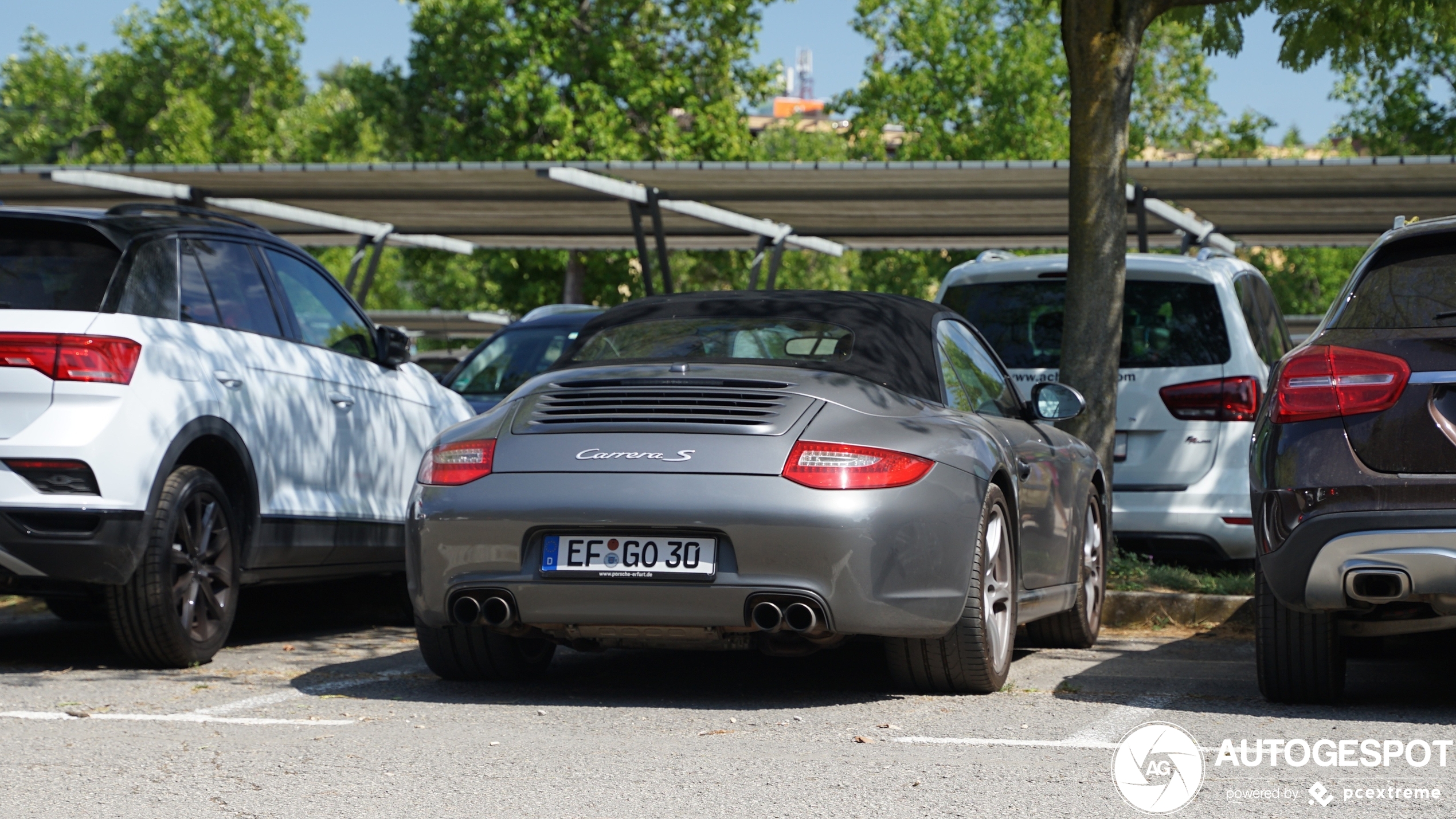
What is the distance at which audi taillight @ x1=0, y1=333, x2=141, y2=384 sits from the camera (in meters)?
6.19

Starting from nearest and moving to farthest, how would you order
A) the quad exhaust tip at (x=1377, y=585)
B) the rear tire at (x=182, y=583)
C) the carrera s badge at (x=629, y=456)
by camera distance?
the quad exhaust tip at (x=1377, y=585), the carrera s badge at (x=629, y=456), the rear tire at (x=182, y=583)

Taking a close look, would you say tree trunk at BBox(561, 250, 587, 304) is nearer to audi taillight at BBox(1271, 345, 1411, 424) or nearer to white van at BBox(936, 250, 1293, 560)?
white van at BBox(936, 250, 1293, 560)

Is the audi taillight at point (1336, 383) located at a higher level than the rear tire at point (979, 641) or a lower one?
higher

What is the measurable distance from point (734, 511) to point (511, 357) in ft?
22.0

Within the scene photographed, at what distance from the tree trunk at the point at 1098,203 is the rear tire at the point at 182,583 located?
4.45 metres

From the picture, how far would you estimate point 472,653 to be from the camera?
6121 millimetres

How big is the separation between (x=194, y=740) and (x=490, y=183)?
38.0 ft

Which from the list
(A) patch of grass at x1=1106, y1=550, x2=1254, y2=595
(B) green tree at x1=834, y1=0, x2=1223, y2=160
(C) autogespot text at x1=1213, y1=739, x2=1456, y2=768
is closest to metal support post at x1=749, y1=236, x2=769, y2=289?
(A) patch of grass at x1=1106, y1=550, x2=1254, y2=595

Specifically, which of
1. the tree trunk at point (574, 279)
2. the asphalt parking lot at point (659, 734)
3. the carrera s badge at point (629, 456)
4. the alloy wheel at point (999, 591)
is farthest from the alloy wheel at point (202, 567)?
the tree trunk at point (574, 279)

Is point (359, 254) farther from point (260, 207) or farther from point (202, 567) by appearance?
point (202, 567)

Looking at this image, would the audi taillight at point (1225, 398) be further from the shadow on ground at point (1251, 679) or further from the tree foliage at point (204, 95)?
the tree foliage at point (204, 95)

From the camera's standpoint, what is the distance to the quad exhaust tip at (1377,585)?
16.5 feet

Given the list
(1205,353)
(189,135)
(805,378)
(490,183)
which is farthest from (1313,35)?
(189,135)

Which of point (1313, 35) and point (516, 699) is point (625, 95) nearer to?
point (1313, 35)
